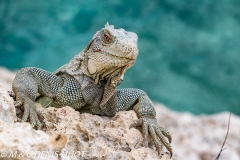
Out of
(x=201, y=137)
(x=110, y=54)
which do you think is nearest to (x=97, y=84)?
(x=110, y=54)

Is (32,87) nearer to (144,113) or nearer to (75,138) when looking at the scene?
(75,138)

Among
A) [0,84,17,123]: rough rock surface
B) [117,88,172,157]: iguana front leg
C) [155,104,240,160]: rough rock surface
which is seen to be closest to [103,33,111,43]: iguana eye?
[117,88,172,157]: iguana front leg

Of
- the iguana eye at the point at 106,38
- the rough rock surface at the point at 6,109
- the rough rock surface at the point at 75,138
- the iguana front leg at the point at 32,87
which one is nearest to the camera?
the rough rock surface at the point at 75,138

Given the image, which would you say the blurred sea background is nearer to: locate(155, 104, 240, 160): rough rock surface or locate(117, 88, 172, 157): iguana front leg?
locate(155, 104, 240, 160): rough rock surface

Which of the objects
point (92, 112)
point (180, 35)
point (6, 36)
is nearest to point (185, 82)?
point (180, 35)

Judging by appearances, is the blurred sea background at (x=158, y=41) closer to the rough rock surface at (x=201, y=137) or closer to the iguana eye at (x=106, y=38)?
the rough rock surface at (x=201, y=137)

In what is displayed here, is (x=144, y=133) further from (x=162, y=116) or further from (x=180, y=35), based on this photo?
(x=180, y=35)

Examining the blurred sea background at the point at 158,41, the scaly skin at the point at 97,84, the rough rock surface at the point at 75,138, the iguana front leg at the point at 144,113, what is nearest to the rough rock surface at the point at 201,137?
the iguana front leg at the point at 144,113
